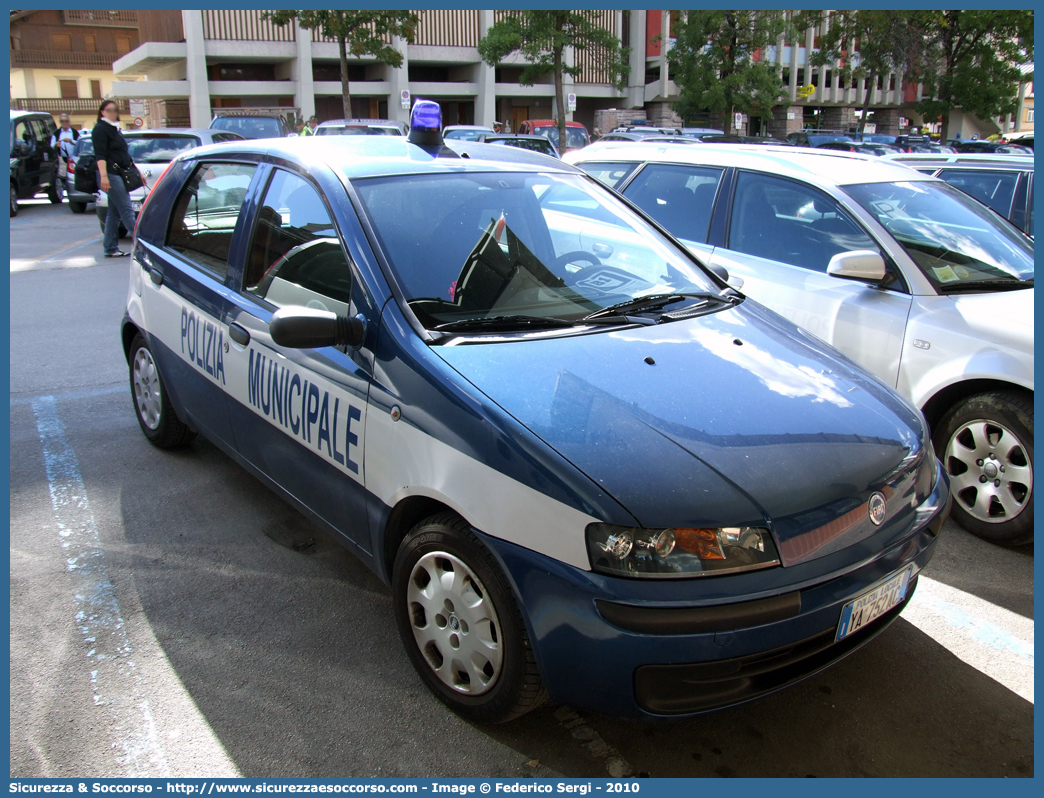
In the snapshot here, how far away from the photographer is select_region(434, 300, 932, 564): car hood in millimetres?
2211

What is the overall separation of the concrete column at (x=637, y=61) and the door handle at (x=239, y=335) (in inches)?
1779

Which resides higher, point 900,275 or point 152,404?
point 900,275

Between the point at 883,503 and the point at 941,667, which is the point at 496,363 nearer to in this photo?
the point at 883,503

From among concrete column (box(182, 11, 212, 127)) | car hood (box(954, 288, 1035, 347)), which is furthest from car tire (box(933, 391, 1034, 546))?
concrete column (box(182, 11, 212, 127))

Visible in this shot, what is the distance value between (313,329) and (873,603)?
1867mm

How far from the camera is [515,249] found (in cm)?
320

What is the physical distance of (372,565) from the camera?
2.86 m

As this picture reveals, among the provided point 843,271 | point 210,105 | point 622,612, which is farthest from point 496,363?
point 210,105

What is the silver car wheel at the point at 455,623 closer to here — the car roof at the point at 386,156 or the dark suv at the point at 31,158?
the car roof at the point at 386,156

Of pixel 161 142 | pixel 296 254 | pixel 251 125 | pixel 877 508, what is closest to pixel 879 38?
pixel 251 125

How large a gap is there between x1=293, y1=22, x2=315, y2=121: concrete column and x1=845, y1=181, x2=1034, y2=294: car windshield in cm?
3932

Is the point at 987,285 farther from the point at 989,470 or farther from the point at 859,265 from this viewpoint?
the point at 989,470

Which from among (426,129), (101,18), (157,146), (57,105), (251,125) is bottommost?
(426,129)

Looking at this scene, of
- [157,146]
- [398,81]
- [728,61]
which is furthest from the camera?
[398,81]
